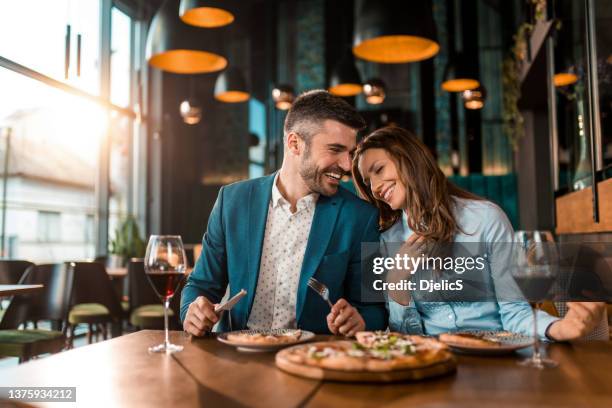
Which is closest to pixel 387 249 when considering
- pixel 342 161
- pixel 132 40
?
pixel 342 161

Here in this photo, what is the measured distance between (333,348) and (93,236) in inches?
263

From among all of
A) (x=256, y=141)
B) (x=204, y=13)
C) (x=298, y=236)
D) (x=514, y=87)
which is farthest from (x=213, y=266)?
(x=256, y=141)

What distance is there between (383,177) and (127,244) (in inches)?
233

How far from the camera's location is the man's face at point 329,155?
81.2 inches

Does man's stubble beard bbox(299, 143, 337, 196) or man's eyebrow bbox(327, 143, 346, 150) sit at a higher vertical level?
man's eyebrow bbox(327, 143, 346, 150)

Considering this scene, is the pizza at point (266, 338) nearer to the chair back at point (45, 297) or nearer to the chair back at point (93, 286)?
the chair back at point (45, 297)

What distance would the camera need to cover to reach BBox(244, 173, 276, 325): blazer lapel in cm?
198

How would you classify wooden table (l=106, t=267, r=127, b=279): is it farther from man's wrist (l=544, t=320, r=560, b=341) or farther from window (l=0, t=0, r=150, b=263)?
man's wrist (l=544, t=320, r=560, b=341)

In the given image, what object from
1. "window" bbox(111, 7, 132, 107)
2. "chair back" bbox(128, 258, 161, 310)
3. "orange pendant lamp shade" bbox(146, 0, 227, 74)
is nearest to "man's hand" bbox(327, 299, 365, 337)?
"orange pendant lamp shade" bbox(146, 0, 227, 74)

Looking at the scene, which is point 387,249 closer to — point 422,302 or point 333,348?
point 422,302

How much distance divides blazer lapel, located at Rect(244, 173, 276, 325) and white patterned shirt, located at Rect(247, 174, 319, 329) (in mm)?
42

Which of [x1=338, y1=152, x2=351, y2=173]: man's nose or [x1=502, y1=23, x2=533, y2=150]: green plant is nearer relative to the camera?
[x1=338, y1=152, x2=351, y2=173]: man's nose

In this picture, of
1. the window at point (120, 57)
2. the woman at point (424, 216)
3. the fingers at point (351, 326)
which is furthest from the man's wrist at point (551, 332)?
the window at point (120, 57)

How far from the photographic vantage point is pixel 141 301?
181 inches
